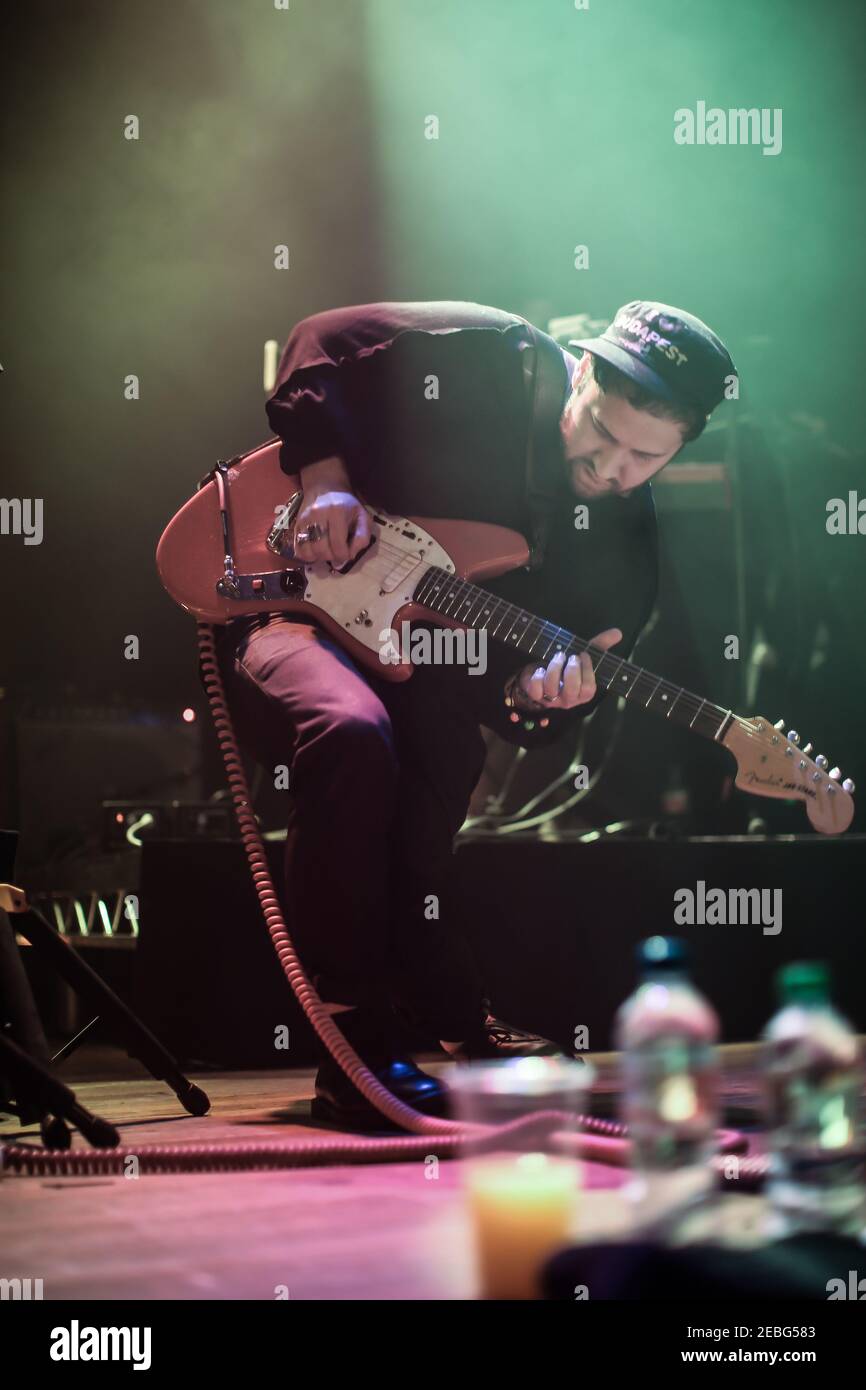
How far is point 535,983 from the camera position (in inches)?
144

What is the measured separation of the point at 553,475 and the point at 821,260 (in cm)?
265

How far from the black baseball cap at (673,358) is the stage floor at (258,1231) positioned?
150cm

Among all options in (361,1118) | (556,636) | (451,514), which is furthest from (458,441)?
(361,1118)

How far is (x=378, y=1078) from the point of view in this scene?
2.22 metres

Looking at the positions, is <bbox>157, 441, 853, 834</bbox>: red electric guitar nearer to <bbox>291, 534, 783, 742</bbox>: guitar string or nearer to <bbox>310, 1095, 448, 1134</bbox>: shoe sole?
<bbox>291, 534, 783, 742</bbox>: guitar string

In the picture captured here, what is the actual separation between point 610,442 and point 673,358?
0.21 m

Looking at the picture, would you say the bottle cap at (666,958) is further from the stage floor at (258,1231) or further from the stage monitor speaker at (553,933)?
the stage monitor speaker at (553,933)

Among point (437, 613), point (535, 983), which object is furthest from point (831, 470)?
point (437, 613)

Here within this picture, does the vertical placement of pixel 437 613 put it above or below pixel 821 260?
below

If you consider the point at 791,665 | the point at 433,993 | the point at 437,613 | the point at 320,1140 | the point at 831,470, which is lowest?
the point at 320,1140

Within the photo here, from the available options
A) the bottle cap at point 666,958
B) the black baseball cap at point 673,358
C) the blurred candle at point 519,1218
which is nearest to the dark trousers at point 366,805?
the black baseball cap at point 673,358

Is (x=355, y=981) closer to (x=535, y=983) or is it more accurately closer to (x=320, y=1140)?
(x=320, y=1140)

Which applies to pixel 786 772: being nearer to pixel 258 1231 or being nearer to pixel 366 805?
pixel 366 805

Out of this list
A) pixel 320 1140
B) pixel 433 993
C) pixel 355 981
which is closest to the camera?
pixel 320 1140
